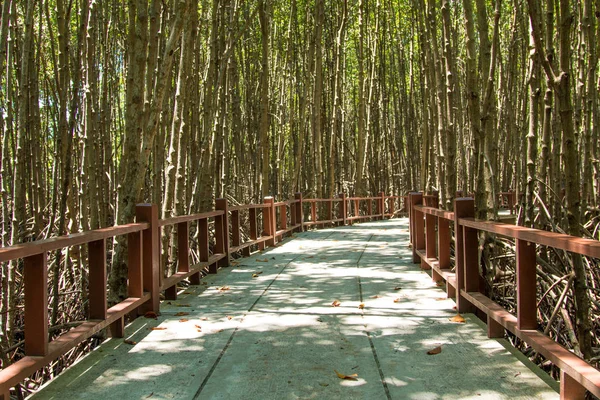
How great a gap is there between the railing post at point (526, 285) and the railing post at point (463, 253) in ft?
4.28

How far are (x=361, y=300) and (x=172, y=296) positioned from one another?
6.47 feet

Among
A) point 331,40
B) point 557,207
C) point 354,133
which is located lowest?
point 557,207

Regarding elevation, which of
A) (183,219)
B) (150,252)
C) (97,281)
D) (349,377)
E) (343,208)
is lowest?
(349,377)

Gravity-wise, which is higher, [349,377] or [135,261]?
[135,261]

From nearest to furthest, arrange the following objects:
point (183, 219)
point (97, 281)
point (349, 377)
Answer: point (349, 377) → point (97, 281) → point (183, 219)

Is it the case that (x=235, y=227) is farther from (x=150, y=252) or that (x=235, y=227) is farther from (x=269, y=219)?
(x=150, y=252)

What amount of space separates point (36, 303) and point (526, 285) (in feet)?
8.85

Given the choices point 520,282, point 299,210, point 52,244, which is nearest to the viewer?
point 52,244

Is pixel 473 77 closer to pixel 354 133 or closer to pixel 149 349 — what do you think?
pixel 149 349

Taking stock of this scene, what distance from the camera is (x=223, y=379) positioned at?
3514mm

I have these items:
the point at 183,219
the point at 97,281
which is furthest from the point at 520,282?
the point at 183,219

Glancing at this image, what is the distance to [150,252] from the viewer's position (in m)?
5.09

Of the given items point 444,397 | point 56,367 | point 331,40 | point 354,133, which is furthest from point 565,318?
point 354,133

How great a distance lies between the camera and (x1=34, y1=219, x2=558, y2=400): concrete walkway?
3.29 metres
